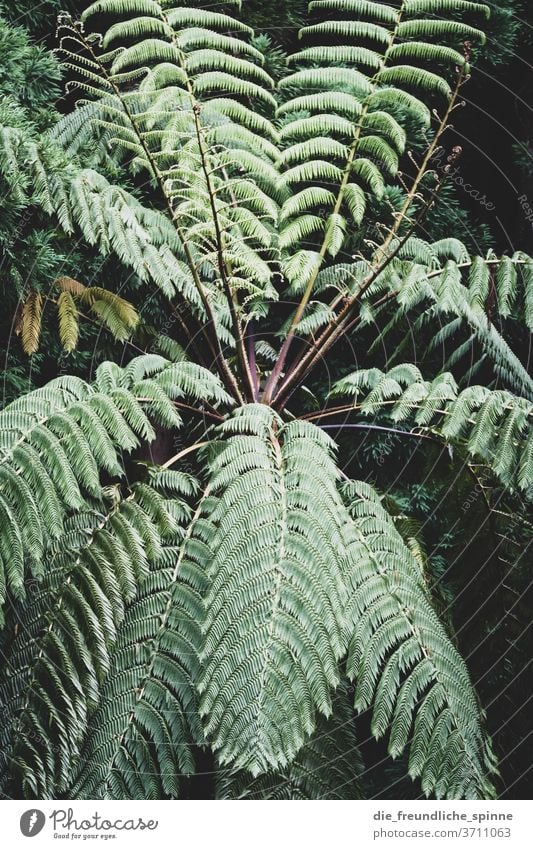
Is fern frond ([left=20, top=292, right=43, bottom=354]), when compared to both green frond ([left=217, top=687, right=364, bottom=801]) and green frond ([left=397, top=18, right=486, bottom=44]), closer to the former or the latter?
green frond ([left=217, top=687, right=364, bottom=801])

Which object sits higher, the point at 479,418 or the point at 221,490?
the point at 479,418

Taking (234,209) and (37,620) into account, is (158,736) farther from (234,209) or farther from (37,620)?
(234,209)

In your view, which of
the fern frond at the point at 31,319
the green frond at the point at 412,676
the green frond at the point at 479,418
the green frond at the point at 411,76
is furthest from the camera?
the green frond at the point at 411,76

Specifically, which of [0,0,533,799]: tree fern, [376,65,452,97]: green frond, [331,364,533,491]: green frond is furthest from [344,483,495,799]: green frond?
[376,65,452,97]: green frond

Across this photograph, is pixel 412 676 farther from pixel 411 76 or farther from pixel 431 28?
pixel 431 28

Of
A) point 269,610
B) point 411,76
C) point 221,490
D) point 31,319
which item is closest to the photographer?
point 269,610

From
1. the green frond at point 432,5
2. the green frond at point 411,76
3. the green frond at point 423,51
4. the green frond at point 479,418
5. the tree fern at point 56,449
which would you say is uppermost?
the green frond at point 432,5

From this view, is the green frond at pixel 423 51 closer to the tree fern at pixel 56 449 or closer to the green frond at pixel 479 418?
the green frond at pixel 479 418

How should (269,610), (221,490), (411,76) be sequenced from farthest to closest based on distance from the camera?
1. (411,76)
2. (221,490)
3. (269,610)

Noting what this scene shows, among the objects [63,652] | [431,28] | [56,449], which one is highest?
[431,28]

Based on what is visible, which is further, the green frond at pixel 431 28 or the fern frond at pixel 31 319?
the green frond at pixel 431 28

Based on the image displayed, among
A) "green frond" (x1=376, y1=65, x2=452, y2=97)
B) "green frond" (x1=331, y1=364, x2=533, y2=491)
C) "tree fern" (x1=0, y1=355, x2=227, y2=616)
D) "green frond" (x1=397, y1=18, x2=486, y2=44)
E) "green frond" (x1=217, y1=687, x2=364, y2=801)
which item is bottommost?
"green frond" (x1=217, y1=687, x2=364, y2=801)

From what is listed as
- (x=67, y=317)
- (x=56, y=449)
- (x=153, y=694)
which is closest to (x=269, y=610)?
(x=153, y=694)

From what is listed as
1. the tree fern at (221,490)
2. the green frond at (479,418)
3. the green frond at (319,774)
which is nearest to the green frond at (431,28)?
the tree fern at (221,490)
